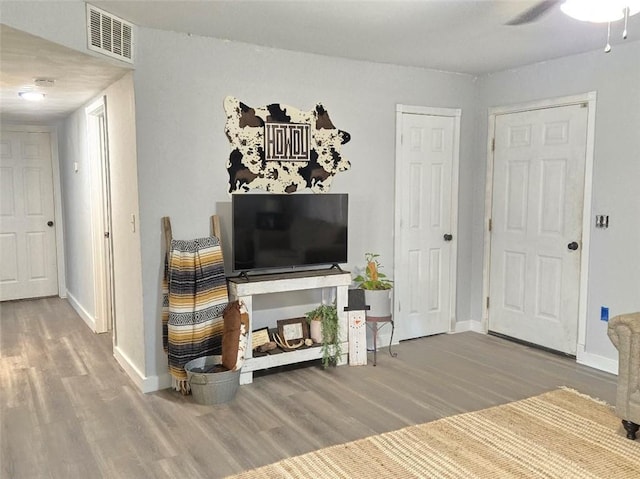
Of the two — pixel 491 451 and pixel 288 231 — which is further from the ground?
pixel 288 231

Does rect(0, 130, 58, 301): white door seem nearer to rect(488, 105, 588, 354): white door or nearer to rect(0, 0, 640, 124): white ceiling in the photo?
rect(0, 0, 640, 124): white ceiling

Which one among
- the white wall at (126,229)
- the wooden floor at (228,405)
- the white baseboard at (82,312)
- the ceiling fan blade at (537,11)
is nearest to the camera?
the ceiling fan blade at (537,11)

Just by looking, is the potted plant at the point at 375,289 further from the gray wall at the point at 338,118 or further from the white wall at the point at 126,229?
the white wall at the point at 126,229

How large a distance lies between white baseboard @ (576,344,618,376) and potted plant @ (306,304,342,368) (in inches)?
74.7

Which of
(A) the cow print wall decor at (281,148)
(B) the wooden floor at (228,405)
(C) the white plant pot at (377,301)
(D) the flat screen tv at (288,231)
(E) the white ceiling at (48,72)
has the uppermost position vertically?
(E) the white ceiling at (48,72)

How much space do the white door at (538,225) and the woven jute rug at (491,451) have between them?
4.27ft

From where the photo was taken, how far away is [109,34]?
3178mm

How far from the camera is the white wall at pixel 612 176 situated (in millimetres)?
3877

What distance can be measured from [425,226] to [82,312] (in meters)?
3.71

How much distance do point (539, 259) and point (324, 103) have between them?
2.23m

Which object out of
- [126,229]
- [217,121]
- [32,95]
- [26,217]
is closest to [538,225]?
[217,121]

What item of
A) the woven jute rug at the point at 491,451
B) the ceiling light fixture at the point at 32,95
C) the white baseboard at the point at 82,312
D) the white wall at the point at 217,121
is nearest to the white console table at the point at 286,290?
the white wall at the point at 217,121

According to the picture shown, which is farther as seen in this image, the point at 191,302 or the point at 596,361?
the point at 596,361

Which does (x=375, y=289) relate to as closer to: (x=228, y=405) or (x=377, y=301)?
(x=377, y=301)
